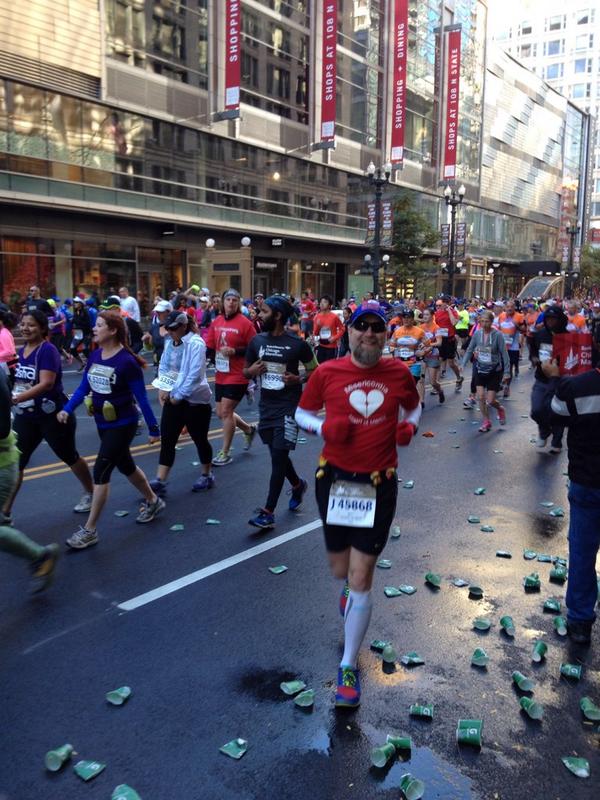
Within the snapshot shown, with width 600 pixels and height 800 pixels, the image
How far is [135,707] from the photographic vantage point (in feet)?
10.9

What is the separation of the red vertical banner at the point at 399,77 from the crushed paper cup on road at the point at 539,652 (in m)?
41.6

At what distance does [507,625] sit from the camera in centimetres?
414

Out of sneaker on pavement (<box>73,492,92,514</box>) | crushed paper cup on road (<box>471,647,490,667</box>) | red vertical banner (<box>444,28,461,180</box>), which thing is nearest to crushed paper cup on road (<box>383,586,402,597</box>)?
crushed paper cup on road (<box>471,647,490,667</box>)

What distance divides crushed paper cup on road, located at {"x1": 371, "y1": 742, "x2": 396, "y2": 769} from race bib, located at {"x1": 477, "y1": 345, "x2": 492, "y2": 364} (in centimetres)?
832

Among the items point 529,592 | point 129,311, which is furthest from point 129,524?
point 129,311

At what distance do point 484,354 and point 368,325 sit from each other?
7.67m

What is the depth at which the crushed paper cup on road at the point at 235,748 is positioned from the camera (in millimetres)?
2967

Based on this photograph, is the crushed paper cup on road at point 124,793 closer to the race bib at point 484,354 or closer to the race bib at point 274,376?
the race bib at point 274,376

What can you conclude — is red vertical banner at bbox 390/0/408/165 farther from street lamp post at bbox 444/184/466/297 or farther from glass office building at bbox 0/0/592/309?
street lamp post at bbox 444/184/466/297

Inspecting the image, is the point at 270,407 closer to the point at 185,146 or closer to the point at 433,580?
the point at 433,580

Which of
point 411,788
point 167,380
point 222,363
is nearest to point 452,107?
point 222,363

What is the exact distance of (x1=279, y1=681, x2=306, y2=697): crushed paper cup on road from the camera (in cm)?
345

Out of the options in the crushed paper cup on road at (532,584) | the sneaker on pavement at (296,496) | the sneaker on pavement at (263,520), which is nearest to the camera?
the crushed paper cup on road at (532,584)

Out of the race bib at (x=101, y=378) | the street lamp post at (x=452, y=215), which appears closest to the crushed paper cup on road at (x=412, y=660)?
the race bib at (x=101, y=378)
